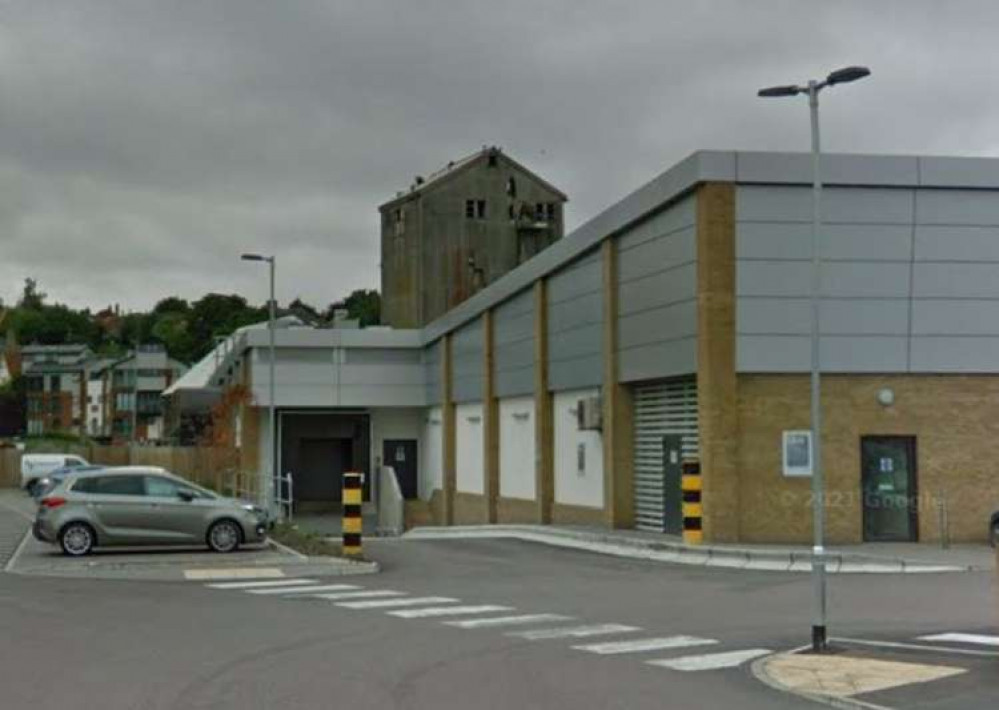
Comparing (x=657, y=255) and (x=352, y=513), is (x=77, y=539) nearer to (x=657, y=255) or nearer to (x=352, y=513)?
(x=352, y=513)

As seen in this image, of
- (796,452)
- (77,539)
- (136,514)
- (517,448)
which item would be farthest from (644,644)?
(517,448)

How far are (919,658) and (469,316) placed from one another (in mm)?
31421

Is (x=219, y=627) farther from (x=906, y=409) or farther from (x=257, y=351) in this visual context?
(x=257, y=351)

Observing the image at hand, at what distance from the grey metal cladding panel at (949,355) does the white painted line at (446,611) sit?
37.8ft

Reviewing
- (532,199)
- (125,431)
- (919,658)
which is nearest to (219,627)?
(919,658)

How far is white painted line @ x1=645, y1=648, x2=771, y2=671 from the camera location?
1152 cm

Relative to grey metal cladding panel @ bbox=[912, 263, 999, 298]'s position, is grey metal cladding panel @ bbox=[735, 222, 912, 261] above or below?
above

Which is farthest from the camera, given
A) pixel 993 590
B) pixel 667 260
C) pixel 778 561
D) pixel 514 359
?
pixel 514 359

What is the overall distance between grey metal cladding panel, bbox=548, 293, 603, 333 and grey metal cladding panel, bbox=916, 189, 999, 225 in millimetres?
7961

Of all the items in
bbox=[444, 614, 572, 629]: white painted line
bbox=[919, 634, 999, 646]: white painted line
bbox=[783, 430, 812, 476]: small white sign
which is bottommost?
bbox=[444, 614, 572, 629]: white painted line

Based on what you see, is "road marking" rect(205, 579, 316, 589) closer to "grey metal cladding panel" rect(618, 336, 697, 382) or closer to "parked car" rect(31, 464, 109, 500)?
"parked car" rect(31, 464, 109, 500)

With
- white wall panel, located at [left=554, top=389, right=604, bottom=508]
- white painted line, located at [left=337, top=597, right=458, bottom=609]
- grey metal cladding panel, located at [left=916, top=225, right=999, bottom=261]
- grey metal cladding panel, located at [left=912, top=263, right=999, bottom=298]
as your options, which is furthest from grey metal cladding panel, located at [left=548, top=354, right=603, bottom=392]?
white painted line, located at [left=337, top=597, right=458, bottom=609]

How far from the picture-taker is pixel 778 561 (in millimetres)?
21531

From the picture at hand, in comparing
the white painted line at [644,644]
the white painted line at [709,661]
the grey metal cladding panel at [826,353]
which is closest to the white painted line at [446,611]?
the white painted line at [644,644]
